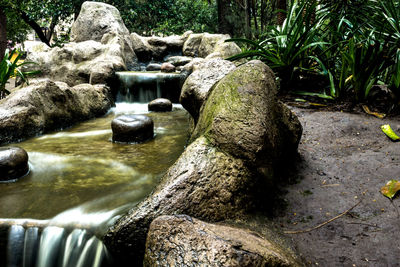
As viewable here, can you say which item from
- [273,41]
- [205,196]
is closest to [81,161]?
[205,196]

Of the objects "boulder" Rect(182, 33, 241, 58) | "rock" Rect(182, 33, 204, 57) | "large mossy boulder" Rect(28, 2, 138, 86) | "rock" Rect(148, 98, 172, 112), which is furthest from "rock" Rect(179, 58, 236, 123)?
"rock" Rect(182, 33, 204, 57)

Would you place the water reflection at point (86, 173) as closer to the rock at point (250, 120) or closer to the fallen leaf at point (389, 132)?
the rock at point (250, 120)

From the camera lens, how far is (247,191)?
2.07 metres

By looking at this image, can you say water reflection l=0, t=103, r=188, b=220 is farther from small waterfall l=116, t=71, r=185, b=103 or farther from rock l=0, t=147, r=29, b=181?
small waterfall l=116, t=71, r=185, b=103

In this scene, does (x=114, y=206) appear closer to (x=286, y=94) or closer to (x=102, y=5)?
(x=286, y=94)

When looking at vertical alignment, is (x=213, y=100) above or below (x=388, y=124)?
above

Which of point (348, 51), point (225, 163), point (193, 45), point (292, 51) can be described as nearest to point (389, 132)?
point (348, 51)

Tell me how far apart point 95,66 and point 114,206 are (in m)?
6.73

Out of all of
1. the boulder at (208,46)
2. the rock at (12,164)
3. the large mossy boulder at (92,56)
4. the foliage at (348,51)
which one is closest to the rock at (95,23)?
the large mossy boulder at (92,56)

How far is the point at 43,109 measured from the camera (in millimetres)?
4977

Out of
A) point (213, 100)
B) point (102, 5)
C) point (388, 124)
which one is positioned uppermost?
point (102, 5)

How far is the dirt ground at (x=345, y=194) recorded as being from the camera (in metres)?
1.78

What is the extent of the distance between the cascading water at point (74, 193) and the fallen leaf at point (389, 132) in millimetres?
2473

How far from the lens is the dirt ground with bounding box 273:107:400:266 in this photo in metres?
1.78
